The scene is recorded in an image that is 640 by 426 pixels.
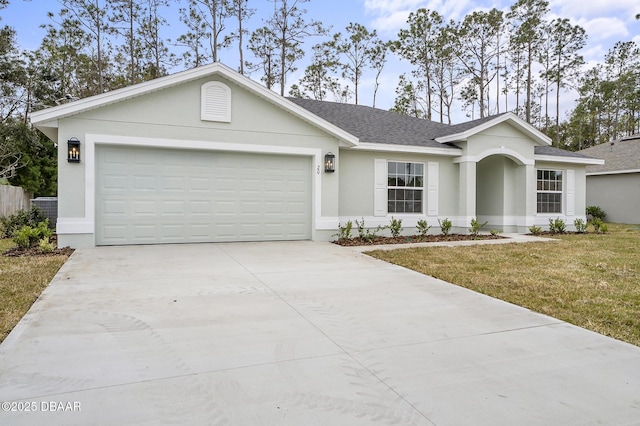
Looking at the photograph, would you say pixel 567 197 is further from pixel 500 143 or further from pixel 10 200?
pixel 10 200

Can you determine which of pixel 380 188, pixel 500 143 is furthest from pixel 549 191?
pixel 380 188

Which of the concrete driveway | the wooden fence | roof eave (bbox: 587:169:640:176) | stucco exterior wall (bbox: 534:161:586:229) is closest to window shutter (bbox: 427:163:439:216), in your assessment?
stucco exterior wall (bbox: 534:161:586:229)

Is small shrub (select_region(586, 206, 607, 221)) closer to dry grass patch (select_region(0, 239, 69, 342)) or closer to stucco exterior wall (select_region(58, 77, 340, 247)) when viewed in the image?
stucco exterior wall (select_region(58, 77, 340, 247))

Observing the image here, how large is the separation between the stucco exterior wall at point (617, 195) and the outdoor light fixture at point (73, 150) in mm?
22038

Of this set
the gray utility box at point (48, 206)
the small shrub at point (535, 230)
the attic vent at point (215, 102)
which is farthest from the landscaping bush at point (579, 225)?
the gray utility box at point (48, 206)

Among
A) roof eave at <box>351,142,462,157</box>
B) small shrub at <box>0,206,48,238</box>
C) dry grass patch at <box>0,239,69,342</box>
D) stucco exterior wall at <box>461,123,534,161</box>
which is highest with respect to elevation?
stucco exterior wall at <box>461,123,534,161</box>

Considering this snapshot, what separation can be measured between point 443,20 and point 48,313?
29.0 metres

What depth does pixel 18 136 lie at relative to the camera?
20109 millimetres

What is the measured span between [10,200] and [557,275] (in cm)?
2030

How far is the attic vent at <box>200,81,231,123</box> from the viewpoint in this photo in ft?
29.8

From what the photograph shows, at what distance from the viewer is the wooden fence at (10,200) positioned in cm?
1627

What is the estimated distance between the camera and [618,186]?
19.3 m

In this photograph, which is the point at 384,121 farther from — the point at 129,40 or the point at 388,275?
the point at 129,40

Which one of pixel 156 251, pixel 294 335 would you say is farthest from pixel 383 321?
pixel 156 251
